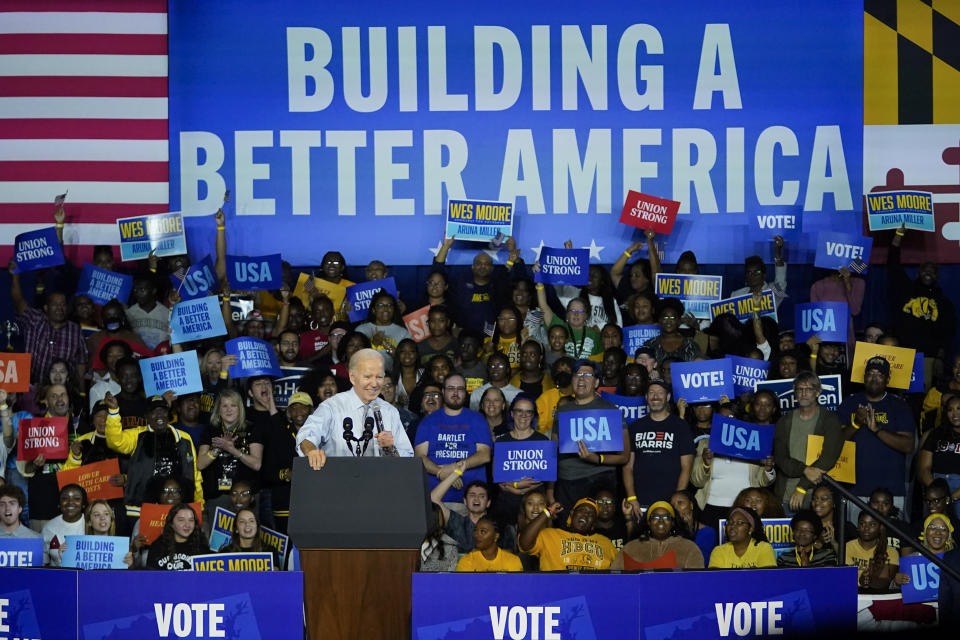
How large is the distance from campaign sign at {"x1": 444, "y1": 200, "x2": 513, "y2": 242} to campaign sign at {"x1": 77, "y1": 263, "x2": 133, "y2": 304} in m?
2.70

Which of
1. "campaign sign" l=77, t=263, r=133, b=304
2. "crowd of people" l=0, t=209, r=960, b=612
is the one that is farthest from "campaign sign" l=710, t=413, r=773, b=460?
"campaign sign" l=77, t=263, r=133, b=304

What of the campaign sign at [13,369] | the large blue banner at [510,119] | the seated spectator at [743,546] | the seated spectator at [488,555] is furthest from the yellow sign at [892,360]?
the campaign sign at [13,369]

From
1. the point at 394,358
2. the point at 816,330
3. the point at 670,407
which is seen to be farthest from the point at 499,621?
the point at 816,330

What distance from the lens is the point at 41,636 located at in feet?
17.9

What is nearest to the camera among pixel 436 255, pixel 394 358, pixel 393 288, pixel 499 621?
pixel 499 621

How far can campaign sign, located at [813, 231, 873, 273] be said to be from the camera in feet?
35.2

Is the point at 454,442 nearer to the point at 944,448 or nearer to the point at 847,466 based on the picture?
the point at 847,466

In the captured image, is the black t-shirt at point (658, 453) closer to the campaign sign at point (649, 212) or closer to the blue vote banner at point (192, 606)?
the campaign sign at point (649, 212)

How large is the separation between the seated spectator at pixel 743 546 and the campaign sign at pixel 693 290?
3.04 metres

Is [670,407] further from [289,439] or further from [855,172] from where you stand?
[855,172]

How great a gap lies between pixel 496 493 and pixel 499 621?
10.6ft

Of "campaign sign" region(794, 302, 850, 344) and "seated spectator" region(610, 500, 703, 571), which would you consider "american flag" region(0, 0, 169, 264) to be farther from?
"seated spectator" region(610, 500, 703, 571)

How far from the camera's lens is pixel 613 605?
534 cm

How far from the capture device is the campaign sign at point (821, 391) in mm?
9094
